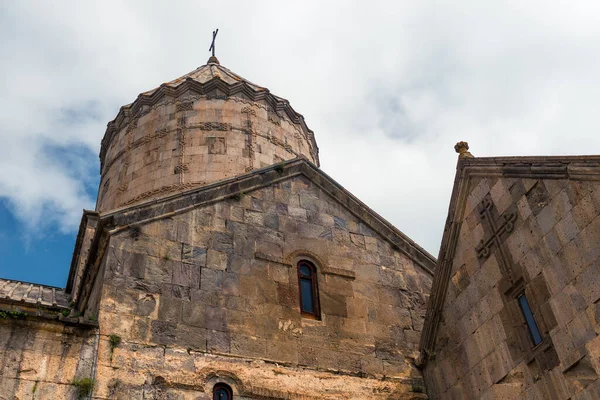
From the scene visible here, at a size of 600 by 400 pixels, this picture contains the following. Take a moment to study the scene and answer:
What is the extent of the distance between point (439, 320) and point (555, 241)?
2186 millimetres

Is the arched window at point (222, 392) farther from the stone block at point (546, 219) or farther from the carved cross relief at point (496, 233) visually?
the stone block at point (546, 219)

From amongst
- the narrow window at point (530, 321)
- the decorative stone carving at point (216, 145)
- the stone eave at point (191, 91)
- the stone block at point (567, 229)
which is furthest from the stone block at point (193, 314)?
the stone eave at point (191, 91)

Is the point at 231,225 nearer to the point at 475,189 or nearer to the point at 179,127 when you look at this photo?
the point at 475,189

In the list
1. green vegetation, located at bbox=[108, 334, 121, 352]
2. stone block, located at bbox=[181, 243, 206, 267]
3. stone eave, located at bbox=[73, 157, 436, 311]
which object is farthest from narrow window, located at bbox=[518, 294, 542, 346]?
green vegetation, located at bbox=[108, 334, 121, 352]

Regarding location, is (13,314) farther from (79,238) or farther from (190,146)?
(190,146)

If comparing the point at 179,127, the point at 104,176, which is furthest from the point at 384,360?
the point at 104,176

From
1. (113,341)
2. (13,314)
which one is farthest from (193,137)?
(13,314)

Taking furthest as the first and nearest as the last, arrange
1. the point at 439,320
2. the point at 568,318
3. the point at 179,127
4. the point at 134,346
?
1. the point at 179,127
2. the point at 439,320
3. the point at 134,346
4. the point at 568,318

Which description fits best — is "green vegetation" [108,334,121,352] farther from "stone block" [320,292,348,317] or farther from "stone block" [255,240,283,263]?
"stone block" [320,292,348,317]

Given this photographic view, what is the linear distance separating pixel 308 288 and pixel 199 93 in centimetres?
654

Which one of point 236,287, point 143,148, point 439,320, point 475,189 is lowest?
point 439,320

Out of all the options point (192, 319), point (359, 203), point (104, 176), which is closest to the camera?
point (192, 319)

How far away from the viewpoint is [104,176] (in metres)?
14.0

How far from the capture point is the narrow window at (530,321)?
6.41 m
